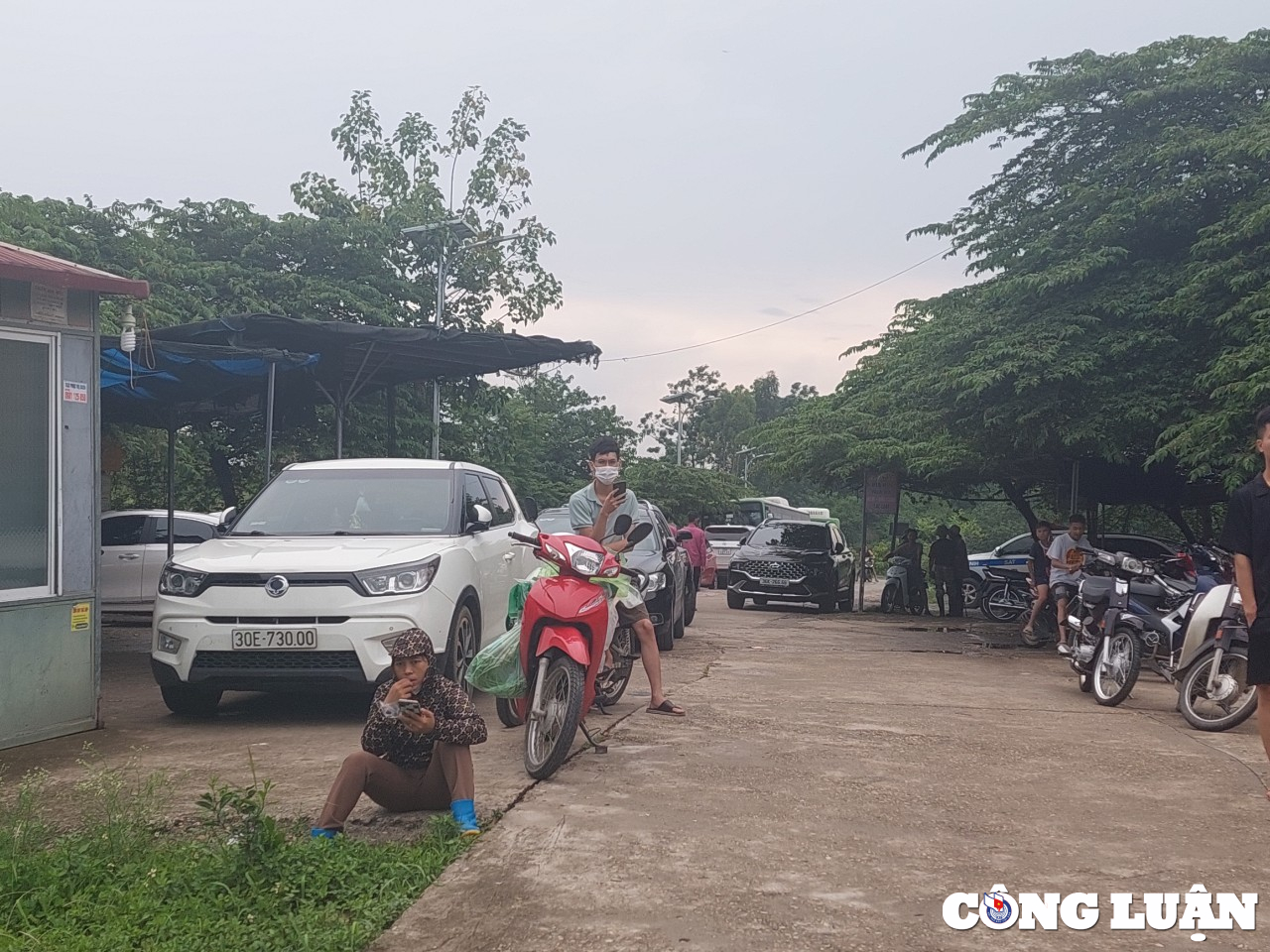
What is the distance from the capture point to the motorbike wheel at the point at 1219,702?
8.13 m

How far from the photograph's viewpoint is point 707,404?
7475 cm

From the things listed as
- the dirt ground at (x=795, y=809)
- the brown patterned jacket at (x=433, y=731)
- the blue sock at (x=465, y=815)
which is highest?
the brown patterned jacket at (x=433, y=731)

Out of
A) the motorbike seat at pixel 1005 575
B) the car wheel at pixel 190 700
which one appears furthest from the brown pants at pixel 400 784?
the motorbike seat at pixel 1005 575

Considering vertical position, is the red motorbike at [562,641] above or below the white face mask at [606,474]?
below

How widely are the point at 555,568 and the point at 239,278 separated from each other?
633 inches

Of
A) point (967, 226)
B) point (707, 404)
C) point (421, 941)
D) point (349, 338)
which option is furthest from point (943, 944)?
point (707, 404)

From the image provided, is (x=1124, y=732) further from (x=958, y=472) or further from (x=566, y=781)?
(x=958, y=472)

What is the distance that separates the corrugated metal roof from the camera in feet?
22.7

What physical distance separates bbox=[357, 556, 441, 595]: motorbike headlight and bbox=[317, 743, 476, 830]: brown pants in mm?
2474

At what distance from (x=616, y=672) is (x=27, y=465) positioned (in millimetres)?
3743

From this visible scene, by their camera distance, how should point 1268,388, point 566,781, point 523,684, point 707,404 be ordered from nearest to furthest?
1. point 566,781
2. point 523,684
3. point 1268,388
4. point 707,404

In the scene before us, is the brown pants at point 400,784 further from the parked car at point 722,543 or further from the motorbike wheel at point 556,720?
the parked car at point 722,543

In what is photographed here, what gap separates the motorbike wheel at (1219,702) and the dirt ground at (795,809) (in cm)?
14

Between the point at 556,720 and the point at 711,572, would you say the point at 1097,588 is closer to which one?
the point at 556,720
